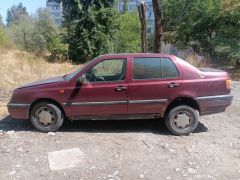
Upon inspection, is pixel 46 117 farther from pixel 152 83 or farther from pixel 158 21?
pixel 158 21

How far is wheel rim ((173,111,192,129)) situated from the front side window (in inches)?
54.0

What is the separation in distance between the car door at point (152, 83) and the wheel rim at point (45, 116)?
1609mm

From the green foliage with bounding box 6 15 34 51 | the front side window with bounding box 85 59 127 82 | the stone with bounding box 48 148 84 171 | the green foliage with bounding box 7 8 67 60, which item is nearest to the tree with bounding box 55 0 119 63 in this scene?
the green foliage with bounding box 7 8 67 60

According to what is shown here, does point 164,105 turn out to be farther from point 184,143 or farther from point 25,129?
point 25,129

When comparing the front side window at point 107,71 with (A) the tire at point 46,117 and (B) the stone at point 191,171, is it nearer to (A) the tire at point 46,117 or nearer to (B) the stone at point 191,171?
(A) the tire at point 46,117

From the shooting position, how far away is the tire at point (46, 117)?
6.64 metres

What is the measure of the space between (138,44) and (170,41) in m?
11.4

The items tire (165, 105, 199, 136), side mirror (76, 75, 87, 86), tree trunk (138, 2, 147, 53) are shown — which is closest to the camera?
side mirror (76, 75, 87, 86)

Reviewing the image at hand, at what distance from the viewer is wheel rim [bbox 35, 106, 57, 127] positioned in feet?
21.9

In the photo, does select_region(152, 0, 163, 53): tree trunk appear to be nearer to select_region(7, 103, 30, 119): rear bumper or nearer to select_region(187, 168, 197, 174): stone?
select_region(7, 103, 30, 119): rear bumper

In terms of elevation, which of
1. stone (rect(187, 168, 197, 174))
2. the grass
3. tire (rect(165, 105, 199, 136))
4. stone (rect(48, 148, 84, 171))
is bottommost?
stone (rect(187, 168, 197, 174))

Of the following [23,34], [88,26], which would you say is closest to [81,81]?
[88,26]

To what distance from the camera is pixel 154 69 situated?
6539mm

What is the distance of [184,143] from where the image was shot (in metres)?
6.10
